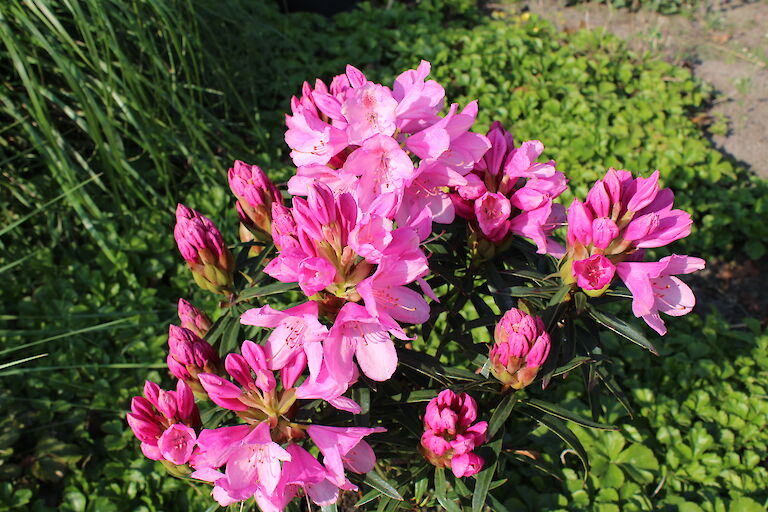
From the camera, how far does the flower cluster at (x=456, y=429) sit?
1.12 meters

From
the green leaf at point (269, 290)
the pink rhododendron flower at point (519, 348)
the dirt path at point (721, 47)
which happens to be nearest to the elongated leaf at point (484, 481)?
the pink rhododendron flower at point (519, 348)

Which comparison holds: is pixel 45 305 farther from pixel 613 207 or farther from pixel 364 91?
pixel 613 207

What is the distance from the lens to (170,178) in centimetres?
301

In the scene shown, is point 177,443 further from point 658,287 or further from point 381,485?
point 658,287

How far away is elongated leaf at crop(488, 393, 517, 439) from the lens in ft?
3.93

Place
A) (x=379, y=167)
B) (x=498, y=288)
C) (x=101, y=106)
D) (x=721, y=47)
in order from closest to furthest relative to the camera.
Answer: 1. (x=379, y=167)
2. (x=498, y=288)
3. (x=101, y=106)
4. (x=721, y=47)

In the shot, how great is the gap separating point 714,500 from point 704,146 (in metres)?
2.09

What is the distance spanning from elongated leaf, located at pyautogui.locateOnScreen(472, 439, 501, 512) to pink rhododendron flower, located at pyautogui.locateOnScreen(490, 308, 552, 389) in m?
0.14

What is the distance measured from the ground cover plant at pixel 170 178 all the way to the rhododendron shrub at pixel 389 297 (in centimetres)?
85

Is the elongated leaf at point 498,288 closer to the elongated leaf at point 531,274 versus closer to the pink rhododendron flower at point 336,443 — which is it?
the elongated leaf at point 531,274

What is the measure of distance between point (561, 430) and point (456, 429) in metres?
0.24

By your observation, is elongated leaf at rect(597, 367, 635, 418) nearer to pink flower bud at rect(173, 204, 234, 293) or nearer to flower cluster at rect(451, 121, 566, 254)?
flower cluster at rect(451, 121, 566, 254)

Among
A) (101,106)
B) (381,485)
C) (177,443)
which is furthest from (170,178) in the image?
(381,485)

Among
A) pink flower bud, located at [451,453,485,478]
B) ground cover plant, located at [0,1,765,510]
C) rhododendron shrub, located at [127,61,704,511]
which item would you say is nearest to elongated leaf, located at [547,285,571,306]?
rhododendron shrub, located at [127,61,704,511]
